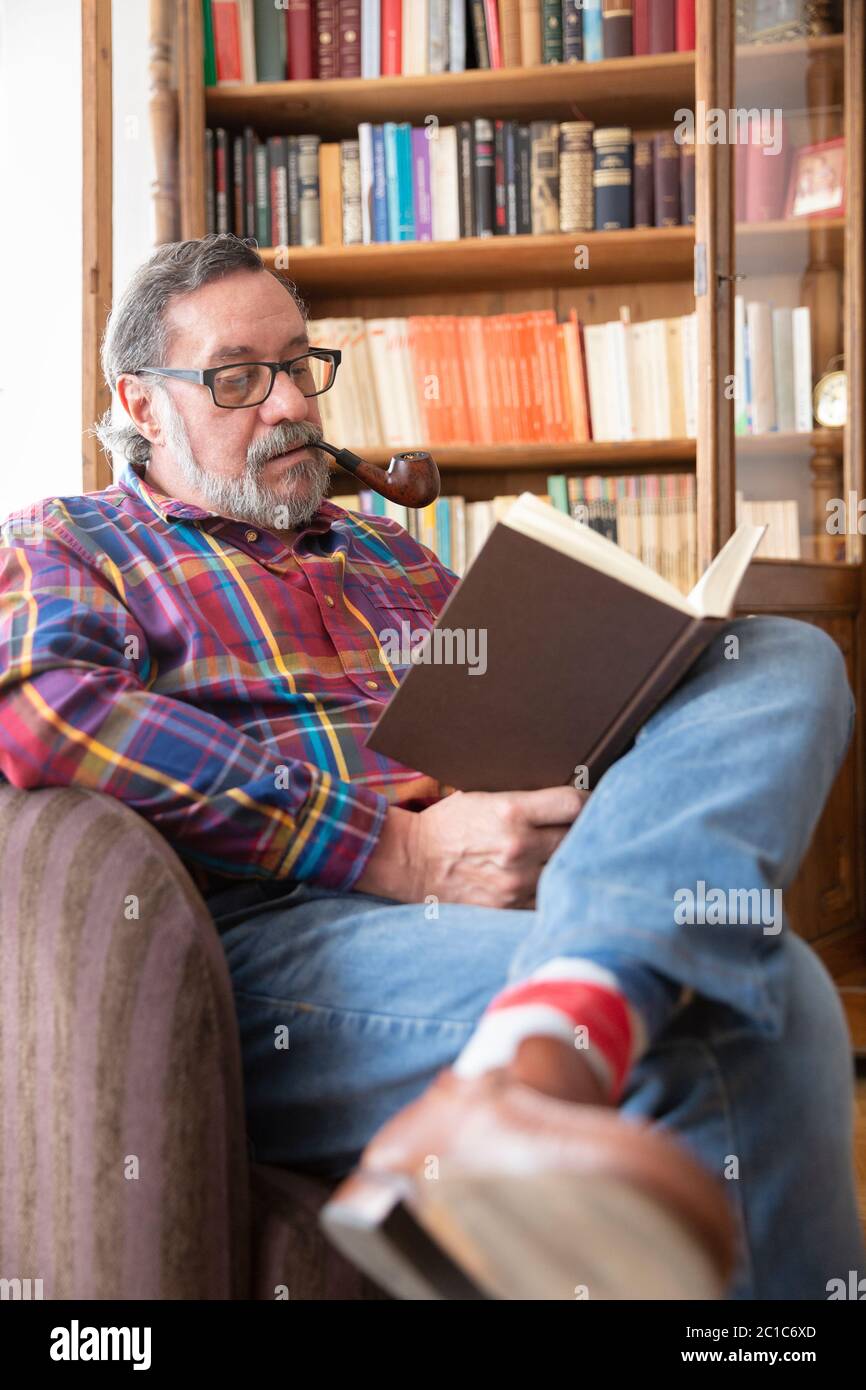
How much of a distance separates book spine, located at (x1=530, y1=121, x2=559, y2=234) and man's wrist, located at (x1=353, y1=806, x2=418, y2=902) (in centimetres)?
167

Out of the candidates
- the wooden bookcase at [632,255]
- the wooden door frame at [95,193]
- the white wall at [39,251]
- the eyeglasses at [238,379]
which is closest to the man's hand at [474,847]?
the eyeglasses at [238,379]

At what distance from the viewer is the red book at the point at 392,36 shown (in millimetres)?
2369

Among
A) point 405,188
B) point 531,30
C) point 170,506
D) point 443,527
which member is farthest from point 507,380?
point 170,506

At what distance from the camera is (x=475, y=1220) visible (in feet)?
1.74

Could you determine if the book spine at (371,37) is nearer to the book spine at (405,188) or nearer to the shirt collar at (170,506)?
the book spine at (405,188)

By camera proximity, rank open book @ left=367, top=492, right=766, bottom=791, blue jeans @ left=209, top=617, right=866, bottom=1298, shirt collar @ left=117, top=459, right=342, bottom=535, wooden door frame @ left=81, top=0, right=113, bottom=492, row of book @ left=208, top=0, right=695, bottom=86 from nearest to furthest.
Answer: blue jeans @ left=209, top=617, right=866, bottom=1298 → open book @ left=367, top=492, right=766, bottom=791 → shirt collar @ left=117, top=459, right=342, bottom=535 → wooden door frame @ left=81, top=0, right=113, bottom=492 → row of book @ left=208, top=0, right=695, bottom=86

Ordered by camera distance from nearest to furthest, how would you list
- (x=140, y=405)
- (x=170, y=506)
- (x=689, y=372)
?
(x=170, y=506), (x=140, y=405), (x=689, y=372)

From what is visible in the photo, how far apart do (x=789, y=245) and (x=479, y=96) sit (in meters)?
0.64

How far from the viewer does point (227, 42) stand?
7.79ft

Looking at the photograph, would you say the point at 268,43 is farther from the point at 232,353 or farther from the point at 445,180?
the point at 232,353

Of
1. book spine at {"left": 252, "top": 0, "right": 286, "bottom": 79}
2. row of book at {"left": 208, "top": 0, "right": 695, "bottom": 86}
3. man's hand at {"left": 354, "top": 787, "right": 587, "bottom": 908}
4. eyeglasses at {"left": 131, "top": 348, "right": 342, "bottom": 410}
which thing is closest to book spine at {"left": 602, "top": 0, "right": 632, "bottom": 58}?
row of book at {"left": 208, "top": 0, "right": 695, "bottom": 86}

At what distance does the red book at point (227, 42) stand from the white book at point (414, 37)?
0.31 meters

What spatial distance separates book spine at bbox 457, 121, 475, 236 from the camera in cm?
241

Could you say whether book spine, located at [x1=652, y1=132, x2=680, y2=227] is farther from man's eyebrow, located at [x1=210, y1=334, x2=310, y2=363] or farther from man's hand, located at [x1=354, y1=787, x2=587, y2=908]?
man's hand, located at [x1=354, y1=787, x2=587, y2=908]
